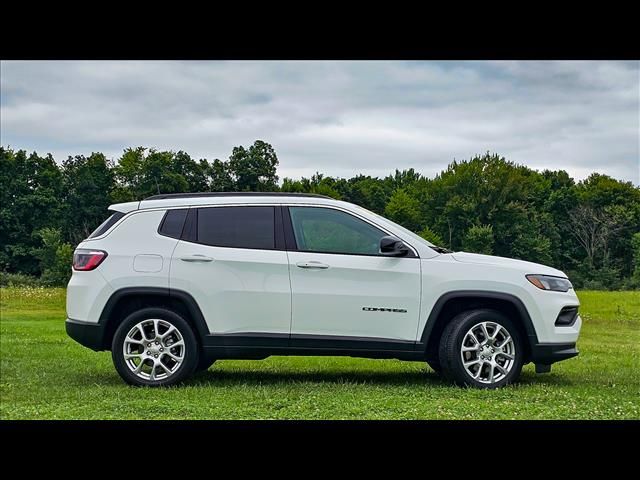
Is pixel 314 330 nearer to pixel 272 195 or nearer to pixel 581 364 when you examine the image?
pixel 272 195

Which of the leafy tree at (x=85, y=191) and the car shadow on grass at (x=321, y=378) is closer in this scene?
the car shadow on grass at (x=321, y=378)

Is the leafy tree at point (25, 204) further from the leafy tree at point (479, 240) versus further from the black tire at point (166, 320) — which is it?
the leafy tree at point (479, 240)

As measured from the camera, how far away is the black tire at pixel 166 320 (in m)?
6.88

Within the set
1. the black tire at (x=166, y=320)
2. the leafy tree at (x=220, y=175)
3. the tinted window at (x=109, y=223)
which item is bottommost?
the black tire at (x=166, y=320)

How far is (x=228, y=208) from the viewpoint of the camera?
721cm

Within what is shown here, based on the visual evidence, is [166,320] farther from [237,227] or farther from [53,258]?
[53,258]

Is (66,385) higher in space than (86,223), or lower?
lower

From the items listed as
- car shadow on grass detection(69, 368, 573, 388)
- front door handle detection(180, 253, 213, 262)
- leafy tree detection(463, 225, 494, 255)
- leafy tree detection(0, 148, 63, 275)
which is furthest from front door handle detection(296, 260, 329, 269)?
leafy tree detection(0, 148, 63, 275)

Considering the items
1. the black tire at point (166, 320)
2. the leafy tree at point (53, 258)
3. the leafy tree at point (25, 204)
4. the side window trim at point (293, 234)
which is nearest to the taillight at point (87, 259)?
the black tire at point (166, 320)

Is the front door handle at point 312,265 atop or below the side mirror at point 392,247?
below

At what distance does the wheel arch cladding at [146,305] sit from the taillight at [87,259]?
1.18 ft

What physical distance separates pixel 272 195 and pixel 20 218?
659 cm

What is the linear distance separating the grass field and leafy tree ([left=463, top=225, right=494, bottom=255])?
2.02 metres
